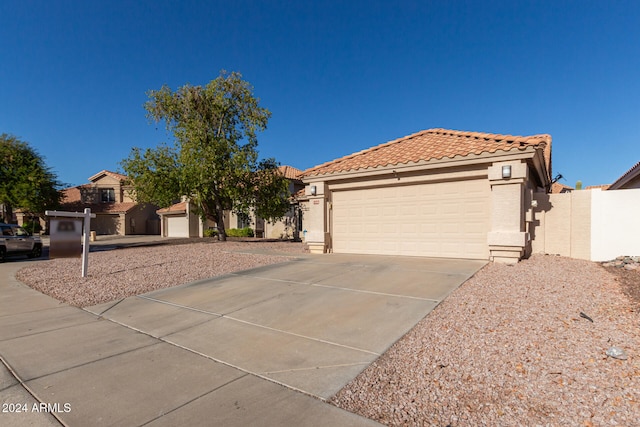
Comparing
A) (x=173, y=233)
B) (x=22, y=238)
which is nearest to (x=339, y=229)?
(x=22, y=238)

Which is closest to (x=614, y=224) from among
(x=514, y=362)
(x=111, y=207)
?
(x=514, y=362)

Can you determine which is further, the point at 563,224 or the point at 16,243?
the point at 16,243

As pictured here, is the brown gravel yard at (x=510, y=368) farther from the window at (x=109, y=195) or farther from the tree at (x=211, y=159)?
the window at (x=109, y=195)

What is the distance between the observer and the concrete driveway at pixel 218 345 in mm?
2953

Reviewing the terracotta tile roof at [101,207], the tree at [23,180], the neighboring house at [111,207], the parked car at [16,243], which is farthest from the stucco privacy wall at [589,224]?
the tree at [23,180]

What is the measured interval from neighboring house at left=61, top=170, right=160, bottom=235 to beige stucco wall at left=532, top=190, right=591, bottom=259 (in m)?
38.0

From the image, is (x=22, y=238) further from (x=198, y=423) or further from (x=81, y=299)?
(x=198, y=423)

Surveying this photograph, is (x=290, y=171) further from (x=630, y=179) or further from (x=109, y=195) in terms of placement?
(x=109, y=195)

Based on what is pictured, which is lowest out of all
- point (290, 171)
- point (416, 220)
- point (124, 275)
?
point (124, 275)

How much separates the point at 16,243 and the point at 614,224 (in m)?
21.6

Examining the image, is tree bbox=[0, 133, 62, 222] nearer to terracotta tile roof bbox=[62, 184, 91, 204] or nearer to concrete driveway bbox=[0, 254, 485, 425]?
terracotta tile roof bbox=[62, 184, 91, 204]

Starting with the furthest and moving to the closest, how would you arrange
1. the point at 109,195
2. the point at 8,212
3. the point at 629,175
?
the point at 109,195
the point at 8,212
the point at 629,175

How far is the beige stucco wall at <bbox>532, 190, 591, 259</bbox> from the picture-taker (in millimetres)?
9820

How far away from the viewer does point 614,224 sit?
9477 mm
